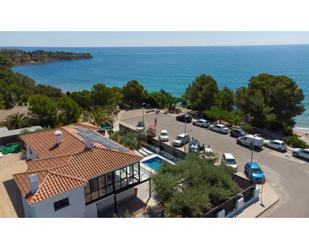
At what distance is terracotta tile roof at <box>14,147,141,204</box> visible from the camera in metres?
14.4

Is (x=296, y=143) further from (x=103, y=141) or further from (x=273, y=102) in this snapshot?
(x=103, y=141)

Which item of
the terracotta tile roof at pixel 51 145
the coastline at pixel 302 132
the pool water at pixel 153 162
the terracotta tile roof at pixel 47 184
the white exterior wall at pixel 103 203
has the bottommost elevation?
the coastline at pixel 302 132

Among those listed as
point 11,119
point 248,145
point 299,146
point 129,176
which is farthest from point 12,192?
point 299,146

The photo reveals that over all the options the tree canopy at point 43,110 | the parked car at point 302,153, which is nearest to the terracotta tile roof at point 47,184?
the tree canopy at point 43,110

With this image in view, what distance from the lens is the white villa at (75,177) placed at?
14.3 m

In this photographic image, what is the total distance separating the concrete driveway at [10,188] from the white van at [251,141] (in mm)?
21741

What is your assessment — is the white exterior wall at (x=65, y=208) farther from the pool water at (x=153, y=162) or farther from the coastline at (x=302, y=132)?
the coastline at (x=302, y=132)

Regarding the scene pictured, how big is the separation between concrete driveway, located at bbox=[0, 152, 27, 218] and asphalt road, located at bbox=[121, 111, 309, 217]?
15876 mm

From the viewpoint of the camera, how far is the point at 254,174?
69.1 feet

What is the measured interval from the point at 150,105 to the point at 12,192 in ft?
106

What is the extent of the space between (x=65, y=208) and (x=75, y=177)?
1.80 m

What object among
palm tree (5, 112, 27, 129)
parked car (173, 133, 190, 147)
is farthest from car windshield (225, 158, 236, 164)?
palm tree (5, 112, 27, 129)

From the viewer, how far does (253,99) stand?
36.2 metres

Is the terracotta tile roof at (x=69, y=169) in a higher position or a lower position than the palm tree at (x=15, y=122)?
higher
